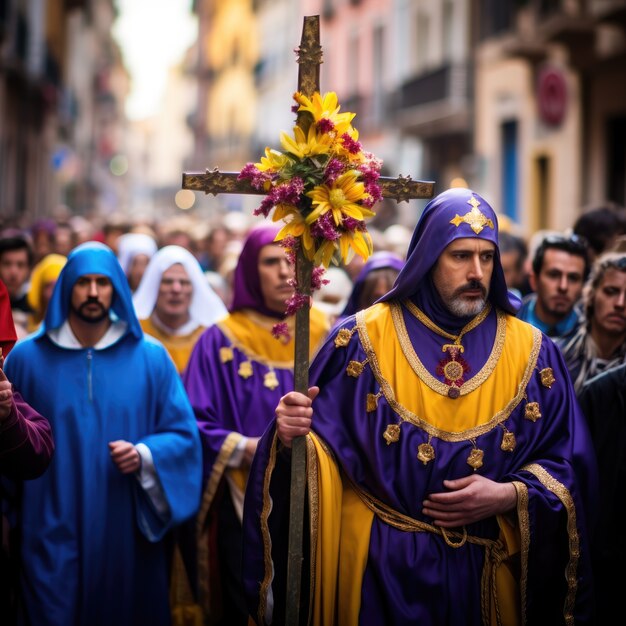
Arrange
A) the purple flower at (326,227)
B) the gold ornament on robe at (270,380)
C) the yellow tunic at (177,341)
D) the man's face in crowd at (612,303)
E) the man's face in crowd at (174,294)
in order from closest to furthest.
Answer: the purple flower at (326,227) < the man's face in crowd at (612,303) < the gold ornament on robe at (270,380) < the yellow tunic at (177,341) < the man's face in crowd at (174,294)

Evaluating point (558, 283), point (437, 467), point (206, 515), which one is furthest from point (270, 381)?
point (437, 467)

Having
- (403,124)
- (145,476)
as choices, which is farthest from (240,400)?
Answer: (403,124)

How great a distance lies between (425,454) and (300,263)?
2.78 ft

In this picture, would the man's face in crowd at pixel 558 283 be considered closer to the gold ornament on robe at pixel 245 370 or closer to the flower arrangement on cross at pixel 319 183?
the gold ornament on robe at pixel 245 370

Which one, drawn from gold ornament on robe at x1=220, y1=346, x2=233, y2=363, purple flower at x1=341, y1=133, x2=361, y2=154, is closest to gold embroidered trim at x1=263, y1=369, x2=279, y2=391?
gold ornament on robe at x1=220, y1=346, x2=233, y2=363

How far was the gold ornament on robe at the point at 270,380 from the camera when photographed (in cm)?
636

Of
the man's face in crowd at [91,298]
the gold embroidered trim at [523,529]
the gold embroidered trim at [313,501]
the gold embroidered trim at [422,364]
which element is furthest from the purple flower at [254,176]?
the man's face in crowd at [91,298]

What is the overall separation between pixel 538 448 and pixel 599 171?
49.7 ft

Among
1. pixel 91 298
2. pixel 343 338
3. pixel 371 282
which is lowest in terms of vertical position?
pixel 343 338

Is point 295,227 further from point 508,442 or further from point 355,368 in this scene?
point 508,442

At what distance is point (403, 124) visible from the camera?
2912cm

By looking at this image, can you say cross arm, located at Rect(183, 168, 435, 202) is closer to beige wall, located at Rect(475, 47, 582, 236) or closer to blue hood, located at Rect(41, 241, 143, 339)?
blue hood, located at Rect(41, 241, 143, 339)

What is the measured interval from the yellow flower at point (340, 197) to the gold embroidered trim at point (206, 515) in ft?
6.96

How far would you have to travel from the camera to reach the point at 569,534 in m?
4.59
